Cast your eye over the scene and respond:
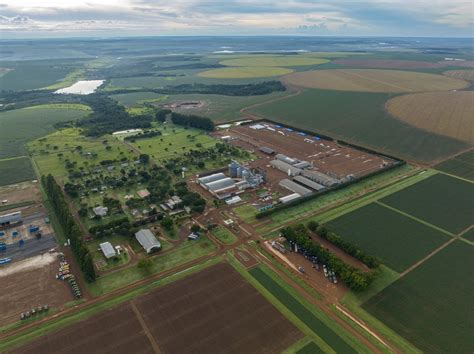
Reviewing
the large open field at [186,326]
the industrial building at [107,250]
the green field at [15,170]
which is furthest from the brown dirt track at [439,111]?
the green field at [15,170]

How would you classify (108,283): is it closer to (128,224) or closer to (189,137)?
(128,224)

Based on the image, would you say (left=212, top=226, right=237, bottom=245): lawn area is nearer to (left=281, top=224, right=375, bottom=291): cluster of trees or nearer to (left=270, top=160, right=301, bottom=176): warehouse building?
(left=281, top=224, right=375, bottom=291): cluster of trees

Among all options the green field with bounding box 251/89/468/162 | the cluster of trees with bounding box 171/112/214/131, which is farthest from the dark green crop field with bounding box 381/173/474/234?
the cluster of trees with bounding box 171/112/214/131

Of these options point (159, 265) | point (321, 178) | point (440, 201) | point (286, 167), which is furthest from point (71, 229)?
point (440, 201)

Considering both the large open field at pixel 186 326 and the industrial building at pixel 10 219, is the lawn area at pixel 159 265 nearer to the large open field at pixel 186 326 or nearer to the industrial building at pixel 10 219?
the large open field at pixel 186 326

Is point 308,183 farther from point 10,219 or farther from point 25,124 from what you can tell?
point 25,124

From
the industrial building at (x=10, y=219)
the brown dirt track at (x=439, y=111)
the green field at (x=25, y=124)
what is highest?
the brown dirt track at (x=439, y=111)

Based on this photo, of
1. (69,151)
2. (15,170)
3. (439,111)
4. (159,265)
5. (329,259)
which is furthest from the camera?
(439,111)
